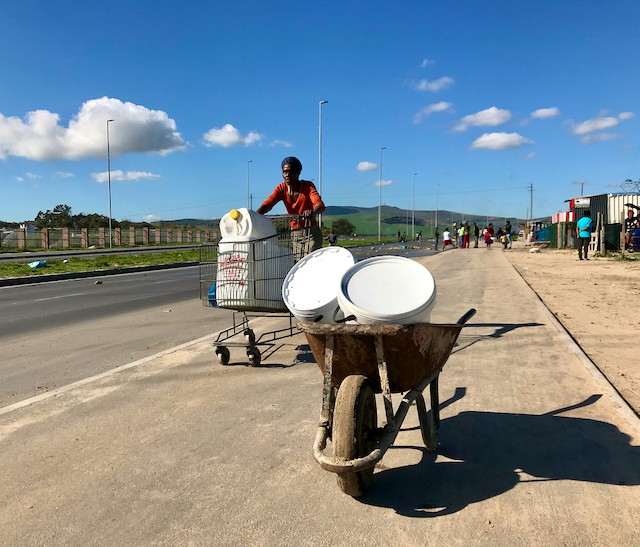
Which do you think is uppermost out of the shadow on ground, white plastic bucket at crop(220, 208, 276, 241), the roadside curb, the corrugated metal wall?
the corrugated metal wall

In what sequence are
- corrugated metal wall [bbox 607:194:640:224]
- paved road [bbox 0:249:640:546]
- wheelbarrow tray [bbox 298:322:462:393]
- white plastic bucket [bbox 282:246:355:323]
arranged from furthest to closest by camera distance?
corrugated metal wall [bbox 607:194:640:224]
white plastic bucket [bbox 282:246:355:323]
wheelbarrow tray [bbox 298:322:462:393]
paved road [bbox 0:249:640:546]

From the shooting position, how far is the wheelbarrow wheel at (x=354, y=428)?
266 cm

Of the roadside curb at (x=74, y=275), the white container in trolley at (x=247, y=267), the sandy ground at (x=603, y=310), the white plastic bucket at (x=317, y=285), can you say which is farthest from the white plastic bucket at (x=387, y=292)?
the roadside curb at (x=74, y=275)

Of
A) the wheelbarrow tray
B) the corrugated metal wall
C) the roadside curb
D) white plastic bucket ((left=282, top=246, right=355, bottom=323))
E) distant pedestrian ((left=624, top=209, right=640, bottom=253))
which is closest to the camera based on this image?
the wheelbarrow tray

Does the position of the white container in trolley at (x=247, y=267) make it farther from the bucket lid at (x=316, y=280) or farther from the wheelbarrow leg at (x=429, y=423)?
the wheelbarrow leg at (x=429, y=423)

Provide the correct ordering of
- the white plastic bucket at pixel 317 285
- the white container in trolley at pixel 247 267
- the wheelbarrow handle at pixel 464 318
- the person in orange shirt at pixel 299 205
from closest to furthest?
the white plastic bucket at pixel 317 285, the wheelbarrow handle at pixel 464 318, the white container in trolley at pixel 247 267, the person in orange shirt at pixel 299 205

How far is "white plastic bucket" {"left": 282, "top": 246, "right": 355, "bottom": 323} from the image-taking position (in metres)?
3.30

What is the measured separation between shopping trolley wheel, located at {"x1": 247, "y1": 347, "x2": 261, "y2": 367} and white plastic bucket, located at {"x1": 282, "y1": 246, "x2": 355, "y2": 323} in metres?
2.30

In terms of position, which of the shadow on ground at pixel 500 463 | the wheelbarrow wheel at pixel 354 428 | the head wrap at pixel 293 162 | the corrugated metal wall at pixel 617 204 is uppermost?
the corrugated metal wall at pixel 617 204

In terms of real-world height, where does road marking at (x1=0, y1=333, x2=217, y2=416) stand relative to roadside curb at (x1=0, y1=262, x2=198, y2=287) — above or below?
below

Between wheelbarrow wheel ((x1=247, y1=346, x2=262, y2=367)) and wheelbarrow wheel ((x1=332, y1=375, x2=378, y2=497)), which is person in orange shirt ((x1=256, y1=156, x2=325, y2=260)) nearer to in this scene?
wheelbarrow wheel ((x1=247, y1=346, x2=262, y2=367))

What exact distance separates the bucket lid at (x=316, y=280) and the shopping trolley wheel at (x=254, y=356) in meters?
2.30

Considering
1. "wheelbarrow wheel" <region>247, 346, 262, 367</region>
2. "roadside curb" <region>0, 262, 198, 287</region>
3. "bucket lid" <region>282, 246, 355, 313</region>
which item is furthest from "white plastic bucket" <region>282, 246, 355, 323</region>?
"roadside curb" <region>0, 262, 198, 287</region>

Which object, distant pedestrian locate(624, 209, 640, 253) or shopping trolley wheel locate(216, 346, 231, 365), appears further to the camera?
distant pedestrian locate(624, 209, 640, 253)
